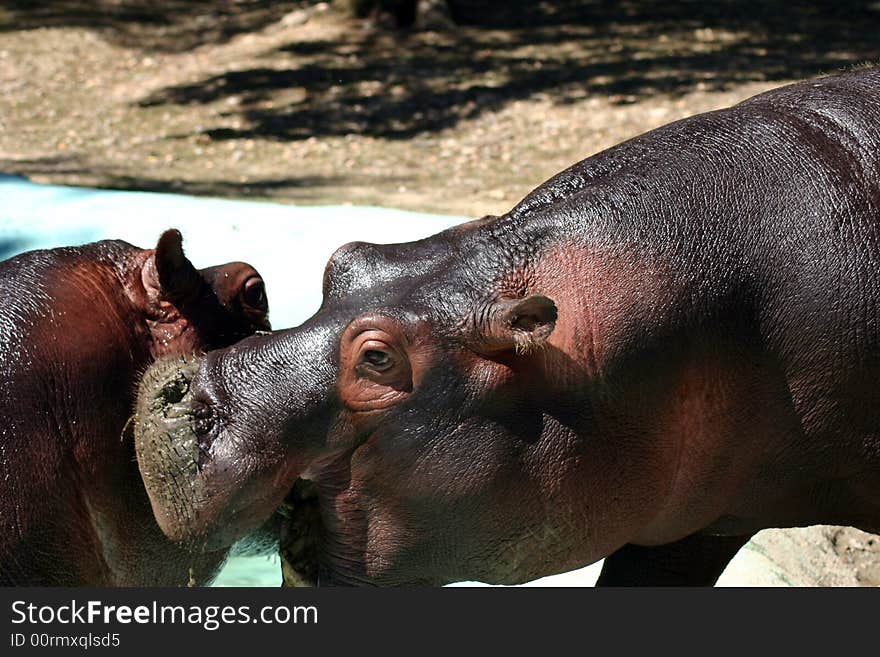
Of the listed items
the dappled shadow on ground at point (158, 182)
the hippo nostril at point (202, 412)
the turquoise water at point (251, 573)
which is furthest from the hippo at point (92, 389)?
the dappled shadow on ground at point (158, 182)

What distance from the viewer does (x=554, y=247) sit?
3.49 meters

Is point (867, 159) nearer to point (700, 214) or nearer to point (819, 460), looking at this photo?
point (700, 214)

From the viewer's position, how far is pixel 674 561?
14.1 feet

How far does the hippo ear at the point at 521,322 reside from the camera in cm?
327

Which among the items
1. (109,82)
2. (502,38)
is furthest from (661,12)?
(109,82)

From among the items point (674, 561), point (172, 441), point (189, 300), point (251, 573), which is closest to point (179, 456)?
point (172, 441)

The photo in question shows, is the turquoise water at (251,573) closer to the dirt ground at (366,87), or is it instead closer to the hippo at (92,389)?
the hippo at (92,389)

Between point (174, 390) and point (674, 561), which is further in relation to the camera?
point (674, 561)

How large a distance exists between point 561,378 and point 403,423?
16.6 inches

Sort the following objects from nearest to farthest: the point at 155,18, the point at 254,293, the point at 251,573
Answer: the point at 254,293 < the point at 251,573 < the point at 155,18

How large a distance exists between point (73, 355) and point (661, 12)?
1330cm

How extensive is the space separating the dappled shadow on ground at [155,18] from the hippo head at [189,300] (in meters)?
11.8

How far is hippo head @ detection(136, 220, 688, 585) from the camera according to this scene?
11.0 feet

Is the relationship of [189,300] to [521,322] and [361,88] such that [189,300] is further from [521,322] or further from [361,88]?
[361,88]
